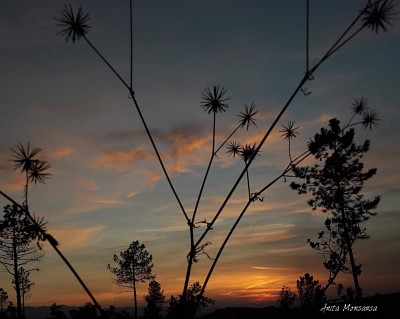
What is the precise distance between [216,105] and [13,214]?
35457mm

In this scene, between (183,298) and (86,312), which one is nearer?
(183,298)

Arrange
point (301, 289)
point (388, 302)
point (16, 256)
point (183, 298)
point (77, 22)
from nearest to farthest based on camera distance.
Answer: point (183, 298)
point (77, 22)
point (16, 256)
point (301, 289)
point (388, 302)

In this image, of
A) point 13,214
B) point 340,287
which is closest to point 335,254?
point 340,287

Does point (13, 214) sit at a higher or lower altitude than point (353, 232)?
higher

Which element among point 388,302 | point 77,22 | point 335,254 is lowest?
point 388,302

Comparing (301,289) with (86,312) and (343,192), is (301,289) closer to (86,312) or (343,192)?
(343,192)

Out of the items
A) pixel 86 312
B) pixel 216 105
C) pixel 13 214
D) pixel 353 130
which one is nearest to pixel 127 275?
pixel 13 214

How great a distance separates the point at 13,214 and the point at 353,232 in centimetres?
2906

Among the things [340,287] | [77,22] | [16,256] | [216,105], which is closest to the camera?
[77,22]

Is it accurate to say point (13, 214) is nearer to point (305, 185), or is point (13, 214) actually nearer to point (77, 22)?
point (305, 185)

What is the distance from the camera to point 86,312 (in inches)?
659

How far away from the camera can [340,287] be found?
98.3 feet

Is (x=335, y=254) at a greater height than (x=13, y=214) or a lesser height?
lesser

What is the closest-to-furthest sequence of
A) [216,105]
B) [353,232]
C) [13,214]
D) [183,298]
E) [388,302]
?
[183,298], [216,105], [353,232], [13,214], [388,302]
